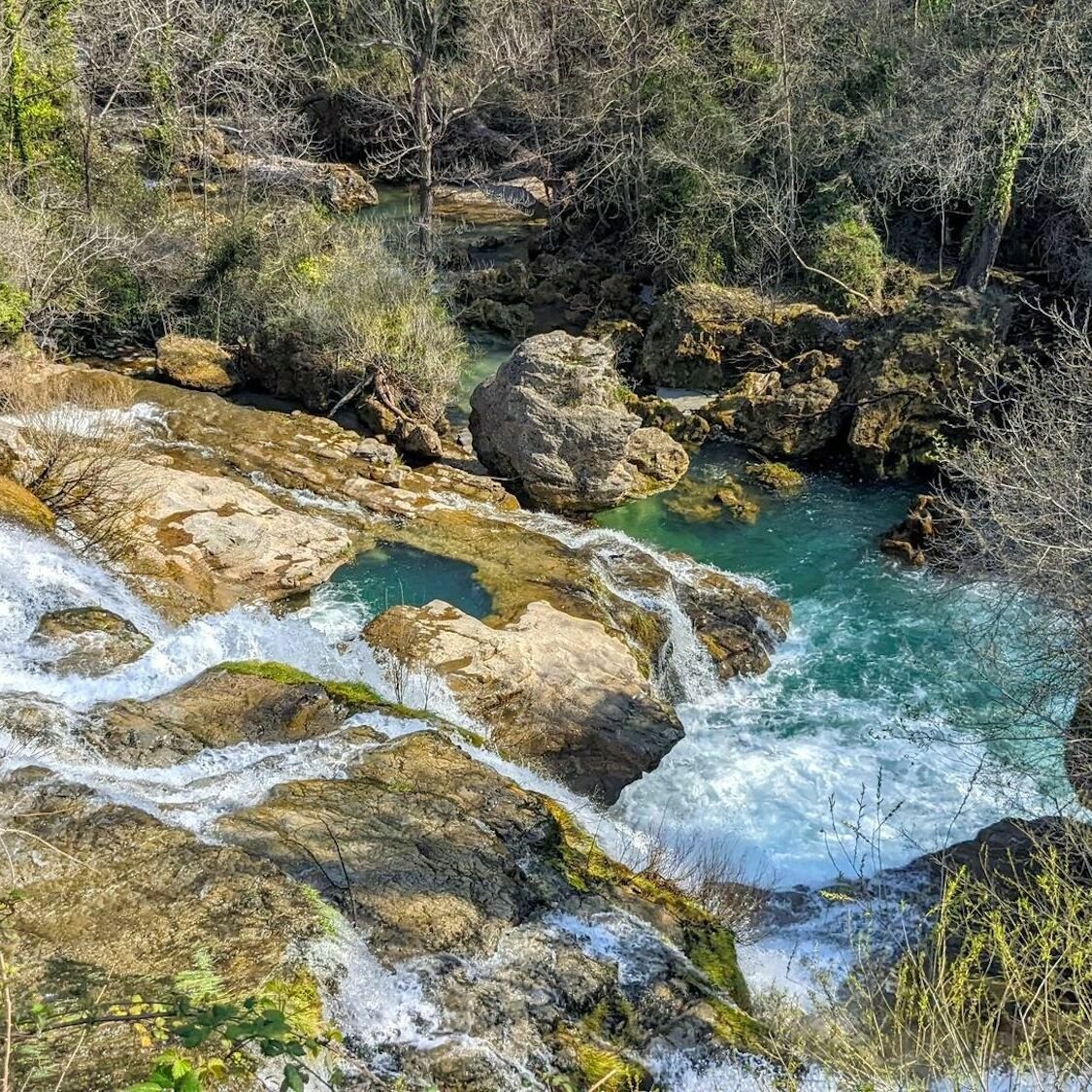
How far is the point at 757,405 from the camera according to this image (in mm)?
15547

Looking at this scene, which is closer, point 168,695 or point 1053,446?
point 168,695

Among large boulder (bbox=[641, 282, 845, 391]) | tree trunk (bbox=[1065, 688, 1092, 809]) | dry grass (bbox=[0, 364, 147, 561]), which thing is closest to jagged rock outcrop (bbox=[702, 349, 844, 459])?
large boulder (bbox=[641, 282, 845, 391])

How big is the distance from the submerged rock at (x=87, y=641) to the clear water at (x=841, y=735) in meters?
4.30

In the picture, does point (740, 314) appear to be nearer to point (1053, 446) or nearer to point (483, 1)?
point (1053, 446)

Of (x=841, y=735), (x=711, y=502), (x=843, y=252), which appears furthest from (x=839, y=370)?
(x=841, y=735)

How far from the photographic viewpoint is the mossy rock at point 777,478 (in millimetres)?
14547

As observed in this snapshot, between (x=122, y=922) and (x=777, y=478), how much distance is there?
1143cm

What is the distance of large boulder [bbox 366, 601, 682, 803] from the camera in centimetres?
866

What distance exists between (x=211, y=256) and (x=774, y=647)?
11.6 metres

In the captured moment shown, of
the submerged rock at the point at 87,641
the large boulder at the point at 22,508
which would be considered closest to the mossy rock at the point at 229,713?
the submerged rock at the point at 87,641

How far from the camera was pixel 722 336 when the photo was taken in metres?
17.4

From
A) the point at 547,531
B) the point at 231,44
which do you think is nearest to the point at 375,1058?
the point at 547,531

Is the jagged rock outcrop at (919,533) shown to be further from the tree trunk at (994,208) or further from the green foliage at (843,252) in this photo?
the green foliage at (843,252)

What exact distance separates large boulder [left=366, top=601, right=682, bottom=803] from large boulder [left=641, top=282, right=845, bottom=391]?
8790mm
